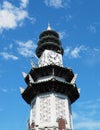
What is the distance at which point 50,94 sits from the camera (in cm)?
4728

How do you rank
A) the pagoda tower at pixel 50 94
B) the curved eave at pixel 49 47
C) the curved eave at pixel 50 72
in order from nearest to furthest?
1. the pagoda tower at pixel 50 94
2. the curved eave at pixel 50 72
3. the curved eave at pixel 49 47

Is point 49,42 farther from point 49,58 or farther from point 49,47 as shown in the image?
point 49,58

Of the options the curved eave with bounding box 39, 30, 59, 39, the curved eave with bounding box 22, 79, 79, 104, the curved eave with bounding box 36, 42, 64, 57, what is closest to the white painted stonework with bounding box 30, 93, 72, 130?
the curved eave with bounding box 22, 79, 79, 104

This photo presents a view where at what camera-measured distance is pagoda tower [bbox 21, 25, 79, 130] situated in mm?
45000

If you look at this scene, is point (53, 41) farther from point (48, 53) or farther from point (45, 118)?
point (45, 118)

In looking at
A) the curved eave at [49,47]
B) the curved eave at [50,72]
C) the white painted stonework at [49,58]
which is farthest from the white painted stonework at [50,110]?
the curved eave at [49,47]

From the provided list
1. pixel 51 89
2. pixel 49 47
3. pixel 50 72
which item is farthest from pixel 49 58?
pixel 51 89

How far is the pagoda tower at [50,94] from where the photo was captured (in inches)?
1772

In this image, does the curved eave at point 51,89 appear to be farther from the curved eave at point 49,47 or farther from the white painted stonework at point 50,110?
the curved eave at point 49,47

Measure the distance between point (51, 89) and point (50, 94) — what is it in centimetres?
84

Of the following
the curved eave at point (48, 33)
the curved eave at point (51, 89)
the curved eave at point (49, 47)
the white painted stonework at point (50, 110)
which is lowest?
the white painted stonework at point (50, 110)

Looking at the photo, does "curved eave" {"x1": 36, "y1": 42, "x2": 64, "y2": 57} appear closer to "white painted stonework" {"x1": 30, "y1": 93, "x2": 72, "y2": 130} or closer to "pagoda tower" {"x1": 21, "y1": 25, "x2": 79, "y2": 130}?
"pagoda tower" {"x1": 21, "y1": 25, "x2": 79, "y2": 130}

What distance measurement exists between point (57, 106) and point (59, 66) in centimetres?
757

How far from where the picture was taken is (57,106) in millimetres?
46344
